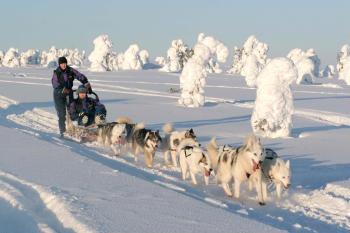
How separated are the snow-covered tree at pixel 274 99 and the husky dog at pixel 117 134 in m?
6.26

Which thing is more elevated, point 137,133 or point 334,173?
point 137,133

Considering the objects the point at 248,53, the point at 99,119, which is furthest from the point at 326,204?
the point at 248,53

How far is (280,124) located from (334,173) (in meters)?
6.15

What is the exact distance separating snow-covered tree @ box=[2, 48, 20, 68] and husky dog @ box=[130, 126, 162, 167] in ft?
336

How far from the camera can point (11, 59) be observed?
352 feet

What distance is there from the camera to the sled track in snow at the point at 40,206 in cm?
459

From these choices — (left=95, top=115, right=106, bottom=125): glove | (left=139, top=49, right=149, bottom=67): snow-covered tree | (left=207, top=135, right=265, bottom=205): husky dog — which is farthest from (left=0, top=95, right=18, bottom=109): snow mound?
(left=139, top=49, right=149, bottom=67): snow-covered tree

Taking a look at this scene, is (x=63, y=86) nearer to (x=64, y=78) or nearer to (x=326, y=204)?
(x=64, y=78)

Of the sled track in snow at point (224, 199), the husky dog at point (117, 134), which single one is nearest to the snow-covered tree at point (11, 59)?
the husky dog at point (117, 134)

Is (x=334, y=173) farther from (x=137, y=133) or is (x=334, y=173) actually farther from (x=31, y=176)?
(x=31, y=176)

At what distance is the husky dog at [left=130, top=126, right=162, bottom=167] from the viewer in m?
8.90

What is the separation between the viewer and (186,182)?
25.4 ft

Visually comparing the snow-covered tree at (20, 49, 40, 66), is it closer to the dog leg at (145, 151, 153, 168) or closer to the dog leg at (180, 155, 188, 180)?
the dog leg at (145, 151, 153, 168)

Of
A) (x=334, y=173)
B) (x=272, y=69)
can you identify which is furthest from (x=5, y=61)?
(x=334, y=173)
